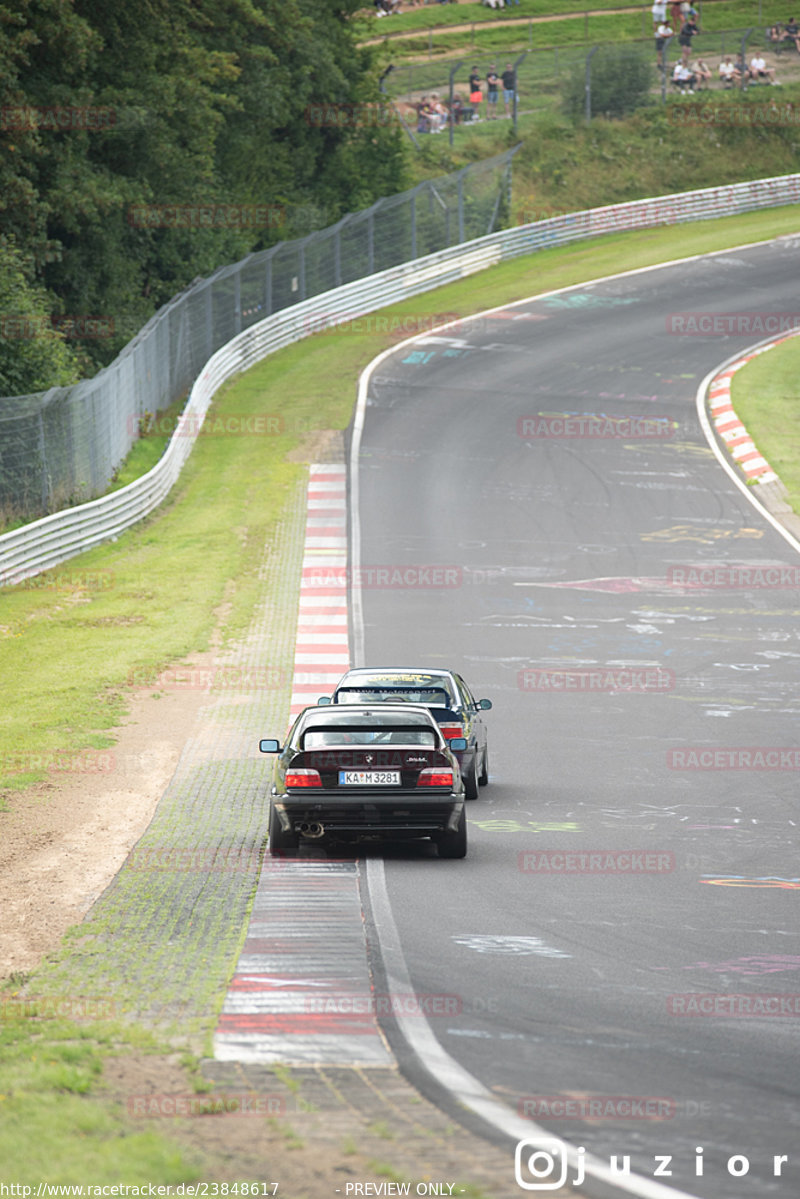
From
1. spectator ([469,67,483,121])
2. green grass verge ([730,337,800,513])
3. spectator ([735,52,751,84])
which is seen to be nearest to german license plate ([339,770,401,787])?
green grass verge ([730,337,800,513])

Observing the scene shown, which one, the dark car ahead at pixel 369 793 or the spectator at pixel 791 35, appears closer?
the dark car ahead at pixel 369 793

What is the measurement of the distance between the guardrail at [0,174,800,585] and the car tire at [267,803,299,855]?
47.7ft

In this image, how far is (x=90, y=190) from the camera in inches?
1478

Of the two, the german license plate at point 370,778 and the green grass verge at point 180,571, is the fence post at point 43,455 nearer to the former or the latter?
the green grass verge at point 180,571
